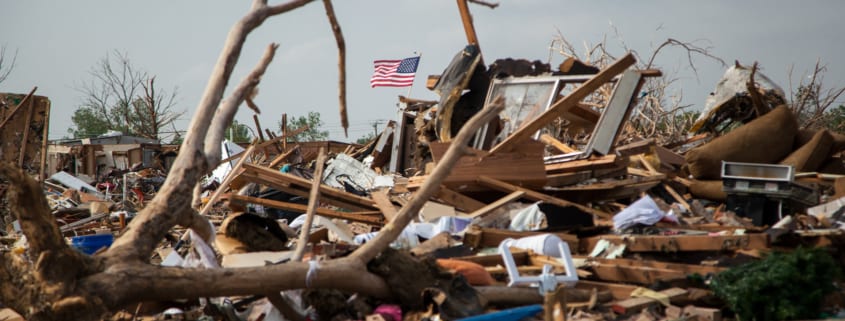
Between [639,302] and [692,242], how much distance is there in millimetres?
1058

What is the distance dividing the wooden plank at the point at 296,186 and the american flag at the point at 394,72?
34.4 feet

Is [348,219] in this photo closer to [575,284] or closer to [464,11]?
[575,284]

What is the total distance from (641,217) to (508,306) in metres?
2.27

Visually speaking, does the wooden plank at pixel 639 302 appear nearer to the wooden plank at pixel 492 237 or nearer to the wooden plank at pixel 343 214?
the wooden plank at pixel 492 237

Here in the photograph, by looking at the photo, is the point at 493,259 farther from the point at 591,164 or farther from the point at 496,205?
the point at 591,164

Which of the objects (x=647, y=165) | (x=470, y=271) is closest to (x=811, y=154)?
(x=647, y=165)

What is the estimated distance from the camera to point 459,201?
7863mm

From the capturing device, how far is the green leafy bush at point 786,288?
4449mm

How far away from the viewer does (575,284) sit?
17.1 ft

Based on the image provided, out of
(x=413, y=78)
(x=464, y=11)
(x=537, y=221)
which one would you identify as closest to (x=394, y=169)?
(x=464, y=11)

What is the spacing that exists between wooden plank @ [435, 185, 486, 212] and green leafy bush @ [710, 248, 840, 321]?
3517 mm

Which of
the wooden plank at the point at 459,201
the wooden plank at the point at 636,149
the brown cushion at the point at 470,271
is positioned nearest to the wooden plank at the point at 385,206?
the wooden plank at the point at 459,201

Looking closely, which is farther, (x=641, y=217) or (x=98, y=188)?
(x=98, y=188)

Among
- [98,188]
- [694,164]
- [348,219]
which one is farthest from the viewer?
[98,188]
